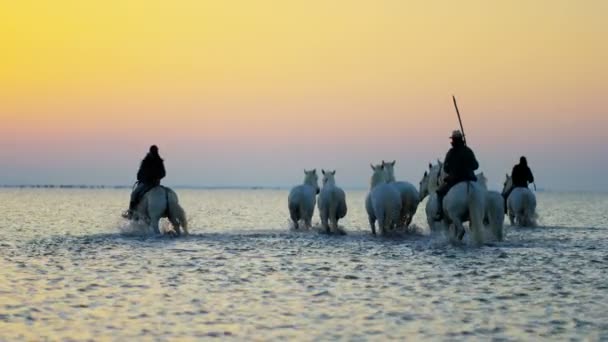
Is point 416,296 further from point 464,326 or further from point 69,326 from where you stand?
point 69,326

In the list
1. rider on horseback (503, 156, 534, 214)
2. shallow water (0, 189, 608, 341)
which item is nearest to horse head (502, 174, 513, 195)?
rider on horseback (503, 156, 534, 214)

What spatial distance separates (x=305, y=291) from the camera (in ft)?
A: 46.1

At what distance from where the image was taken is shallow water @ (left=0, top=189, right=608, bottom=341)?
35.8 ft

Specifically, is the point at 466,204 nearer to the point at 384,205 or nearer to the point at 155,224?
the point at 384,205

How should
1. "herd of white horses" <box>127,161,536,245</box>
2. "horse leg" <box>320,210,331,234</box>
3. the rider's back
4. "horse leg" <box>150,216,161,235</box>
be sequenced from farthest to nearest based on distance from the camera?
"horse leg" <box>320,210,331,234</box> < "horse leg" <box>150,216,161,235</box> < the rider's back < "herd of white horses" <box>127,161,536,245</box>

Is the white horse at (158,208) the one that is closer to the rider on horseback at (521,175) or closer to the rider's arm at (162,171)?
the rider's arm at (162,171)

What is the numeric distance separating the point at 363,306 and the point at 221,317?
77.3 inches

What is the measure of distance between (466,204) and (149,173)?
29.3 ft

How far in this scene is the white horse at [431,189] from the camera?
2344 centimetres

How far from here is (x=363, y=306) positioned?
1259 centimetres

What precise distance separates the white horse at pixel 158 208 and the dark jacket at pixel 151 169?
1.01 feet

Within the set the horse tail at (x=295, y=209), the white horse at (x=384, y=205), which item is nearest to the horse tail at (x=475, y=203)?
the white horse at (x=384, y=205)

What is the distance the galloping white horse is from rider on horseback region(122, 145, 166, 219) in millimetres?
8129

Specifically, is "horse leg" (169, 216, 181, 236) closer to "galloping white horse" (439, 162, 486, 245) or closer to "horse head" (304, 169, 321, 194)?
"horse head" (304, 169, 321, 194)
